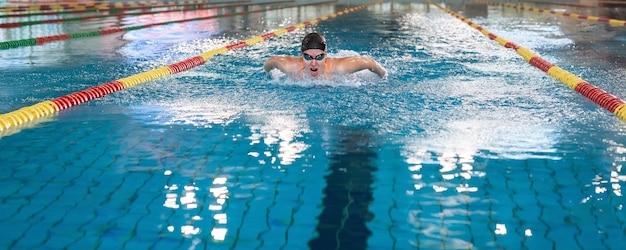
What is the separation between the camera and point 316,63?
15.9ft

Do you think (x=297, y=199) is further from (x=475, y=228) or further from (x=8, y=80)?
(x=8, y=80)

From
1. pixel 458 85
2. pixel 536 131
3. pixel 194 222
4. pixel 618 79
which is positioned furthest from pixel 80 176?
pixel 618 79

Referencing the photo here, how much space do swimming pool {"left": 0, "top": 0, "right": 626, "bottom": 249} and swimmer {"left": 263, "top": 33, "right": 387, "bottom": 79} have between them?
3.4 inches

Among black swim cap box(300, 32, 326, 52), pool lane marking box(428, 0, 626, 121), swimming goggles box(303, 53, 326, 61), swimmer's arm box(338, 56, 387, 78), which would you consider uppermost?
black swim cap box(300, 32, 326, 52)

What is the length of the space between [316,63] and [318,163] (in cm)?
195

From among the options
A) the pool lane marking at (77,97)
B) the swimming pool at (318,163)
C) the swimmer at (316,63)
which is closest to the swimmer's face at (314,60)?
the swimmer at (316,63)

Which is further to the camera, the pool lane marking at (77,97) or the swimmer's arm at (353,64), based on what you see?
the swimmer's arm at (353,64)

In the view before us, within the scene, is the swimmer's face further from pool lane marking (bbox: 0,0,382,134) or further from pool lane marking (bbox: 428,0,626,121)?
pool lane marking (bbox: 428,0,626,121)

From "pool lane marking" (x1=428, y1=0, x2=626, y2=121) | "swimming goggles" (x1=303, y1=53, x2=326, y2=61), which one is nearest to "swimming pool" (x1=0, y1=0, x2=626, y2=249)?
"pool lane marking" (x1=428, y1=0, x2=626, y2=121)

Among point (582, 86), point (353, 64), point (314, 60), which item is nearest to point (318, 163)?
point (314, 60)

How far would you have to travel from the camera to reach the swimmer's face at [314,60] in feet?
15.8

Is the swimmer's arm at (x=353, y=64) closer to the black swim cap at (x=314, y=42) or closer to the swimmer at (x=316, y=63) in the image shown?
the swimmer at (x=316, y=63)

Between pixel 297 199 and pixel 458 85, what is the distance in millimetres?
2894

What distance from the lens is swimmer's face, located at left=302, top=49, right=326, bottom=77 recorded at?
4.81m
